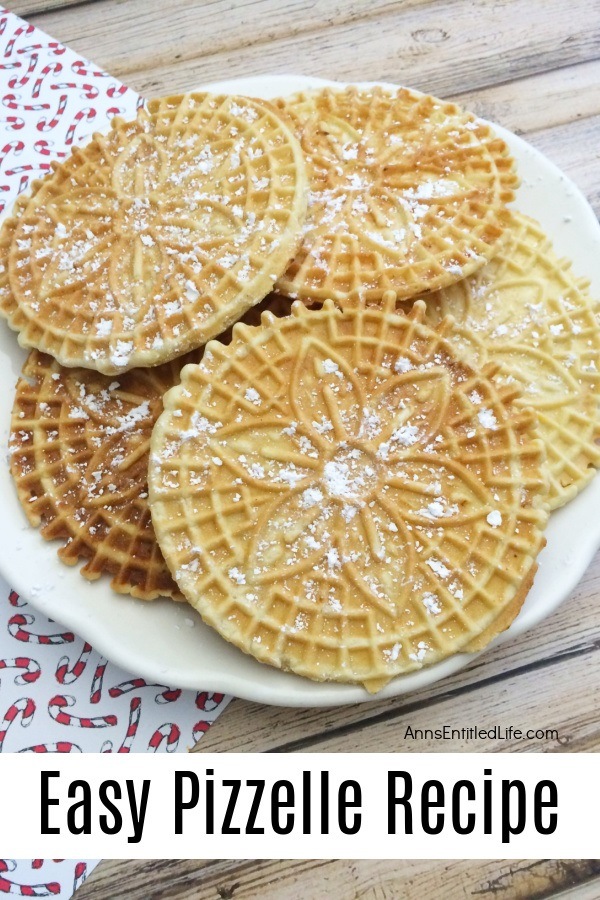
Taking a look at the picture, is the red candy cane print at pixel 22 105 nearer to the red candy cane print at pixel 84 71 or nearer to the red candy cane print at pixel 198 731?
the red candy cane print at pixel 84 71

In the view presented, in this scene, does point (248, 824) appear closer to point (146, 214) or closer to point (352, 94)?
point (146, 214)

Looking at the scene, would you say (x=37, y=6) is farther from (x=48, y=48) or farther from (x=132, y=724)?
(x=132, y=724)

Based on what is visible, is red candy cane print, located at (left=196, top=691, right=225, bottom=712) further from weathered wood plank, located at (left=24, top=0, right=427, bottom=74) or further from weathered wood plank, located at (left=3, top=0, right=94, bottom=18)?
weathered wood plank, located at (left=3, top=0, right=94, bottom=18)

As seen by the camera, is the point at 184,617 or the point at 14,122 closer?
the point at 184,617

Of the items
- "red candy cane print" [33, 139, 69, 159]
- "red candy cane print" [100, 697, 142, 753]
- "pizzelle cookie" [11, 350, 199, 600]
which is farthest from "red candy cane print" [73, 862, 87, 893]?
"red candy cane print" [33, 139, 69, 159]

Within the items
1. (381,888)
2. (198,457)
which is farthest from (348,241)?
(381,888)

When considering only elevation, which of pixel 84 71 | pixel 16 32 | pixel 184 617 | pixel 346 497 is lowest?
pixel 184 617

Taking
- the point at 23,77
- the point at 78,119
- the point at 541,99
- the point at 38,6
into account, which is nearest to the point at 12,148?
the point at 78,119
